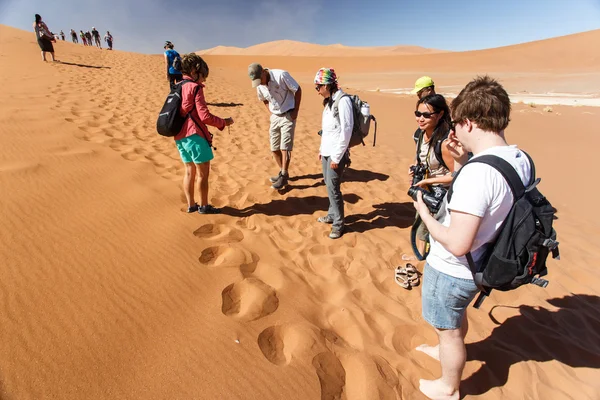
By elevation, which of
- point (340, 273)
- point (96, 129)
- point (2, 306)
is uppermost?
point (96, 129)

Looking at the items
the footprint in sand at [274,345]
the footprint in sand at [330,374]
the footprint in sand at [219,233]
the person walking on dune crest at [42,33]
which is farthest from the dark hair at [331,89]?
the person walking on dune crest at [42,33]

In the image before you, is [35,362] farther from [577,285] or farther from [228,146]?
[228,146]

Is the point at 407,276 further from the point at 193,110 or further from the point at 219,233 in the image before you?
the point at 193,110

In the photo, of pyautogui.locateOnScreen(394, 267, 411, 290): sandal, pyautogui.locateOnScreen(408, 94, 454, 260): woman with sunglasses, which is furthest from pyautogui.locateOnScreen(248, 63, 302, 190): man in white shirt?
pyautogui.locateOnScreen(394, 267, 411, 290): sandal

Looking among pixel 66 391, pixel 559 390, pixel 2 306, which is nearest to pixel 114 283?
pixel 2 306

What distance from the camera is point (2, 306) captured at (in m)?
2.02

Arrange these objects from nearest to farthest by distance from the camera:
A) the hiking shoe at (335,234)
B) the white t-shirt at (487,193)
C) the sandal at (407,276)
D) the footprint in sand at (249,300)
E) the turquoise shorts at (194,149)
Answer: the white t-shirt at (487,193) → the footprint in sand at (249,300) → the sandal at (407,276) → the turquoise shorts at (194,149) → the hiking shoe at (335,234)

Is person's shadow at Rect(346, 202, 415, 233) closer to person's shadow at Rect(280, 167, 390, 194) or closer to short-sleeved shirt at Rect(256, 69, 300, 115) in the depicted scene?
person's shadow at Rect(280, 167, 390, 194)

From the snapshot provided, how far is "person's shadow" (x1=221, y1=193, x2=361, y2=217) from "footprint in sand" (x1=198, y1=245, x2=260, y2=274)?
0.83 metres

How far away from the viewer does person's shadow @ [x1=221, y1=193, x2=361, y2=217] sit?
13.4 feet

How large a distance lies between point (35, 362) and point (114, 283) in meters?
0.74

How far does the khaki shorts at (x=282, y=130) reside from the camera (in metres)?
4.63

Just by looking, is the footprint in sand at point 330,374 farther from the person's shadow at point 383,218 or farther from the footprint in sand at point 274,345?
the person's shadow at point 383,218

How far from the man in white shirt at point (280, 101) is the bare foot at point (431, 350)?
3138mm
